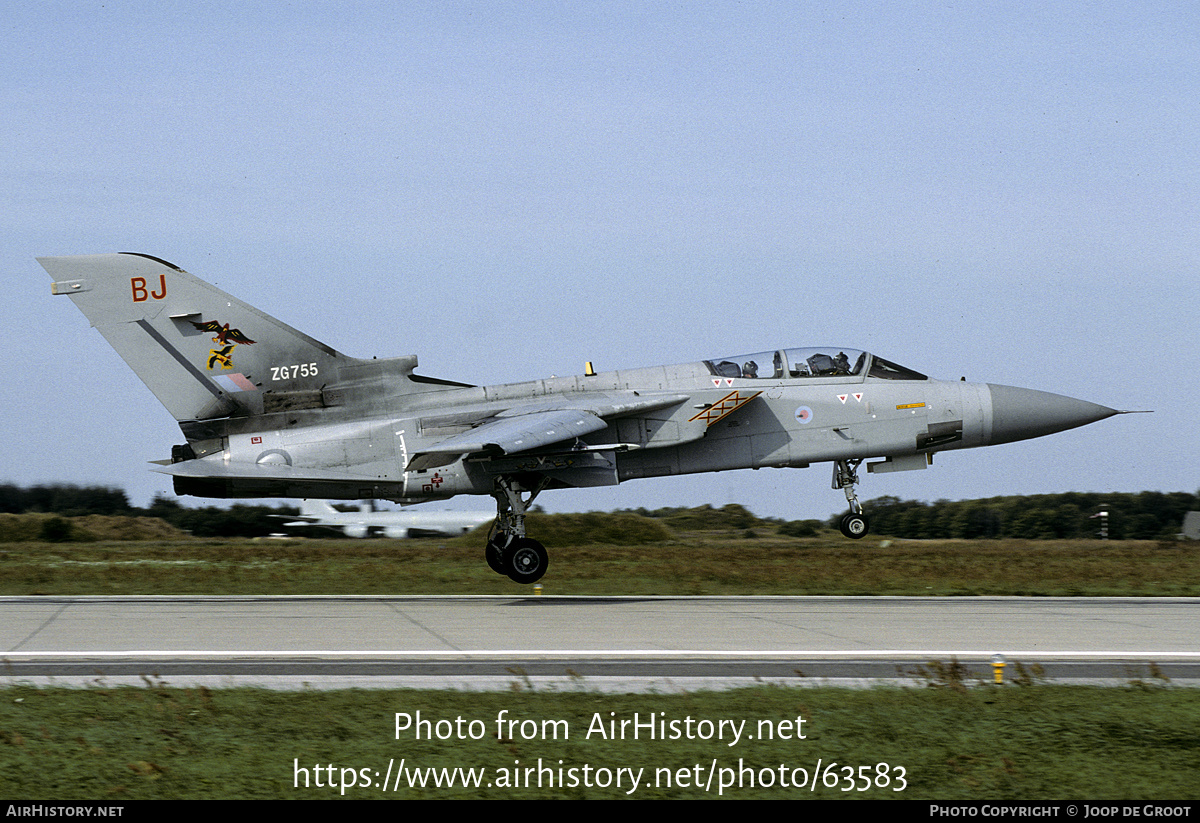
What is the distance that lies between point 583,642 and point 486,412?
7.62m

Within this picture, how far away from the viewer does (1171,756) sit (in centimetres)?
734

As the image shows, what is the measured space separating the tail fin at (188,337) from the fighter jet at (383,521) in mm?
24012

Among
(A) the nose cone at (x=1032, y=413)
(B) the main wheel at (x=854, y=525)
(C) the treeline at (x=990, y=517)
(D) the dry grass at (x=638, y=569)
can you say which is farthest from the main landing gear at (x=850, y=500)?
(C) the treeline at (x=990, y=517)

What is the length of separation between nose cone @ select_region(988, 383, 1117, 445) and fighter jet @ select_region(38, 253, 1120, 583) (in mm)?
27

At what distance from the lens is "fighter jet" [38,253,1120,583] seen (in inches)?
744

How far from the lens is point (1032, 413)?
793 inches

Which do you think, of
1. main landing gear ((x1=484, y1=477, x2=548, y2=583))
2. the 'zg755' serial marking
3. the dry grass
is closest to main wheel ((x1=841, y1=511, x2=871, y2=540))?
the dry grass

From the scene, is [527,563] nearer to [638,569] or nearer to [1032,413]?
[638,569]

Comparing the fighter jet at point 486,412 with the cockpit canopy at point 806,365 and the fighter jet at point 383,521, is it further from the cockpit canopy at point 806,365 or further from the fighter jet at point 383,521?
the fighter jet at point 383,521

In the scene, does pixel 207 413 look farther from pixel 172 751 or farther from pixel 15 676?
pixel 172 751

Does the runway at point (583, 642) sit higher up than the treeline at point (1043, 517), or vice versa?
the runway at point (583, 642)

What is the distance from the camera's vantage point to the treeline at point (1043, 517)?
3684 cm

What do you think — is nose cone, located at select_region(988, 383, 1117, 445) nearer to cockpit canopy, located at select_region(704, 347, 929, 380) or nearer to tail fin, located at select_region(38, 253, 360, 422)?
cockpit canopy, located at select_region(704, 347, 929, 380)

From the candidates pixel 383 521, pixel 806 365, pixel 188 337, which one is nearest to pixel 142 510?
pixel 383 521
